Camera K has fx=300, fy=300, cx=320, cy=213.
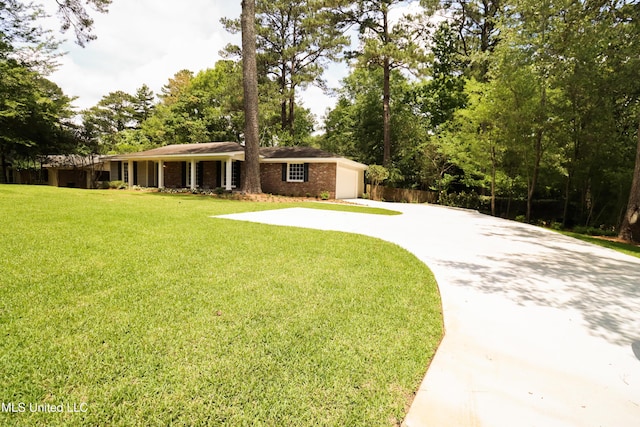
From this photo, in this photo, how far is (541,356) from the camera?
2117mm

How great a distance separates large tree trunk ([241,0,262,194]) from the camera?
1302 cm

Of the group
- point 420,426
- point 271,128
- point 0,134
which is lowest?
point 420,426

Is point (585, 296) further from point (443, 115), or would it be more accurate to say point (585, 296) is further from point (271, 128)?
point (271, 128)

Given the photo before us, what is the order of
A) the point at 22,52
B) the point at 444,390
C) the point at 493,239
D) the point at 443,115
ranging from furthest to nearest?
1. the point at 443,115
2. the point at 22,52
3. the point at 493,239
4. the point at 444,390

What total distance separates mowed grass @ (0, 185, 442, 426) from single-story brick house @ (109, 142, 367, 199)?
43.5 feet

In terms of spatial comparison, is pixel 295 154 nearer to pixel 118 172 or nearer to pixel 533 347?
pixel 118 172

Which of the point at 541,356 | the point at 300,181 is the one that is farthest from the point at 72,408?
the point at 300,181

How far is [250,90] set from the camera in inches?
539

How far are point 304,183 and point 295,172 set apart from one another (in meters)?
0.88

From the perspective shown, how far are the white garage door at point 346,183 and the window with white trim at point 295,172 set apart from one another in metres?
2.23

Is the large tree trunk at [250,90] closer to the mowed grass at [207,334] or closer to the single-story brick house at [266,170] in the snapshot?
the single-story brick house at [266,170]

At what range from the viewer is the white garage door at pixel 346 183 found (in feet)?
57.8

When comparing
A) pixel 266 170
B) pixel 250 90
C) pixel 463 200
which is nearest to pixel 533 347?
pixel 250 90

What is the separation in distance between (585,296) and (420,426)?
9.83ft
